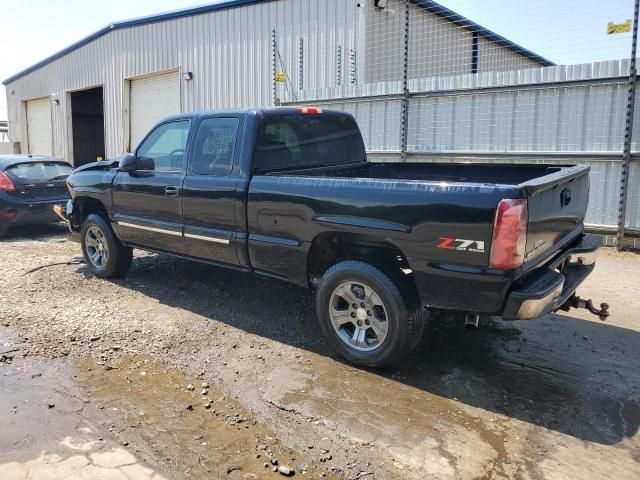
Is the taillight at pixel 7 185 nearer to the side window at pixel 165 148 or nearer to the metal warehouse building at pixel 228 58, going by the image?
the side window at pixel 165 148

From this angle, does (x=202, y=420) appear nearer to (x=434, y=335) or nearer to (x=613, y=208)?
(x=434, y=335)

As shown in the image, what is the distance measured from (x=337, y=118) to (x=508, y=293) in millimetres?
2953

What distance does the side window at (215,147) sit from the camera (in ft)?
16.4

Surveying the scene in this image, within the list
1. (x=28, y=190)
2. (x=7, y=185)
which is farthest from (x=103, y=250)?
(x=7, y=185)

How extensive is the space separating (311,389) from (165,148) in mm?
3179

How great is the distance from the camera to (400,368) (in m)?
4.17

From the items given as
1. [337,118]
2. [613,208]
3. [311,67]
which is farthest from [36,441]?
[311,67]

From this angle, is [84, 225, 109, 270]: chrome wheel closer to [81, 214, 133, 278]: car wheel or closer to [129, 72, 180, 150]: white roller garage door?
[81, 214, 133, 278]: car wheel

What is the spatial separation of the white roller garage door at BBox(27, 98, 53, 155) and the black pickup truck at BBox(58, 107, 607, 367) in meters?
20.6

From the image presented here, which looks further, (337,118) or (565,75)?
(565,75)

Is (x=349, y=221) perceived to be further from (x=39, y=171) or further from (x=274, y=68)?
(x=274, y=68)

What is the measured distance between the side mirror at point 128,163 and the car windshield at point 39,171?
4.80 m

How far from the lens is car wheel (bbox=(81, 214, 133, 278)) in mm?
6441

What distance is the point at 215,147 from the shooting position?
5.15 meters
